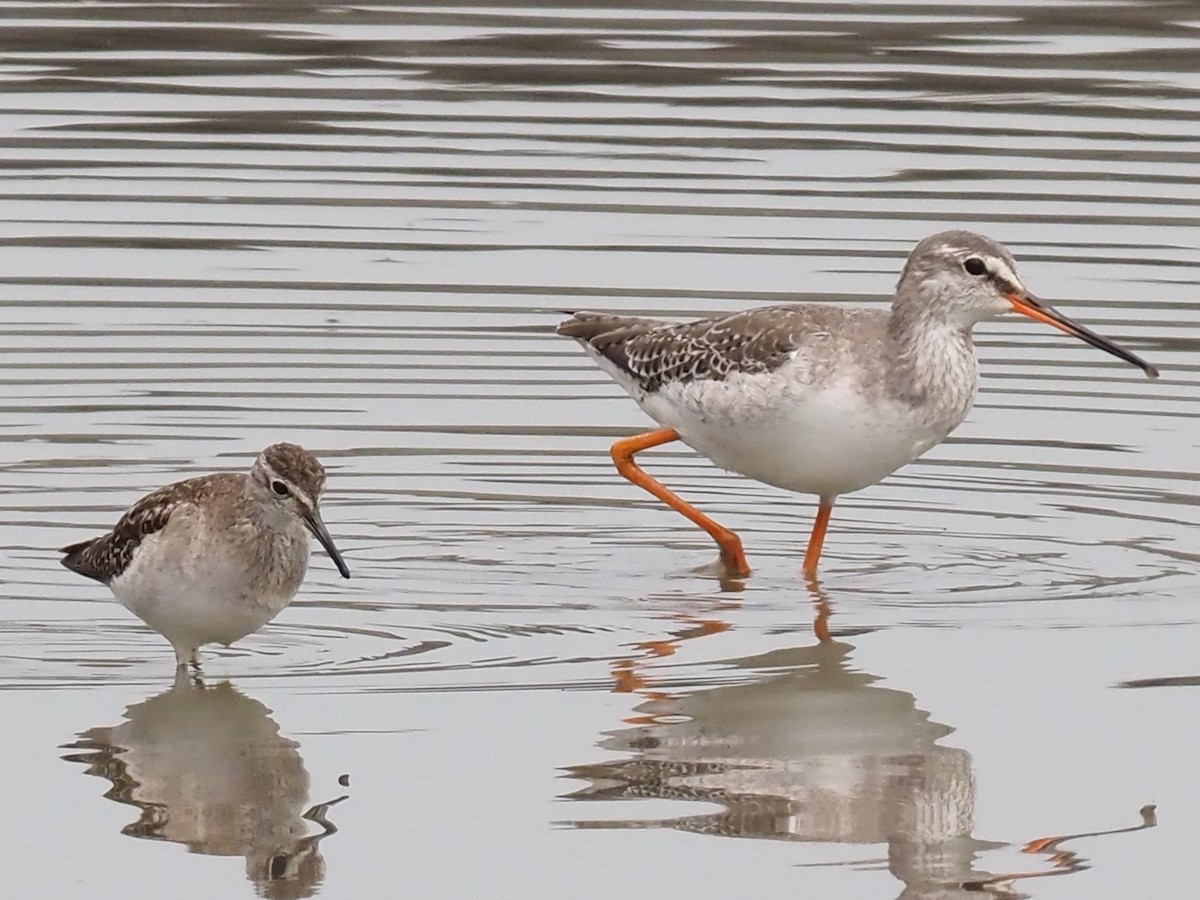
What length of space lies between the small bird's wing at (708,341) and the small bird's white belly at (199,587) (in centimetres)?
254

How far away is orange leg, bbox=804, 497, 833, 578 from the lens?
39.9ft

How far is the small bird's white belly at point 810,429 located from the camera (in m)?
11.6

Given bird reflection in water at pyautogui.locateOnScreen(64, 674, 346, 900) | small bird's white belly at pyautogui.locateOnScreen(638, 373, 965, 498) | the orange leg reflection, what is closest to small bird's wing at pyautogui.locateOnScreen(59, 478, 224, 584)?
bird reflection in water at pyautogui.locateOnScreen(64, 674, 346, 900)

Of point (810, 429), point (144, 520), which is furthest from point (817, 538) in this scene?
point (144, 520)

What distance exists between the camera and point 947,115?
19516 mm

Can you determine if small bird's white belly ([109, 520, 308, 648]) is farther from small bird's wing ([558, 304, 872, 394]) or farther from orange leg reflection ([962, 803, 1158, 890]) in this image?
orange leg reflection ([962, 803, 1158, 890])

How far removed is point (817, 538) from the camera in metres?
12.3

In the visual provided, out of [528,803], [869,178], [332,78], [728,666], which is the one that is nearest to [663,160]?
[869,178]

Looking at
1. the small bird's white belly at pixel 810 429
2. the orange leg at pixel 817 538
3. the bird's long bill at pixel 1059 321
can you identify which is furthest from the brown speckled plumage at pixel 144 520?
the bird's long bill at pixel 1059 321

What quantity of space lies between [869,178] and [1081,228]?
168 centimetres

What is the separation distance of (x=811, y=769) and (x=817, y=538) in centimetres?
314

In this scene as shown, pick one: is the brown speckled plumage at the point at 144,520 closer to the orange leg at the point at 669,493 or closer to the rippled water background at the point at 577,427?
the rippled water background at the point at 577,427

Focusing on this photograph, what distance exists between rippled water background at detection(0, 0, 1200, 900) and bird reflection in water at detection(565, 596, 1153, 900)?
1.0 inches

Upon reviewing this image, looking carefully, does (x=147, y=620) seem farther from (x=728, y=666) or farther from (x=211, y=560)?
(x=728, y=666)
